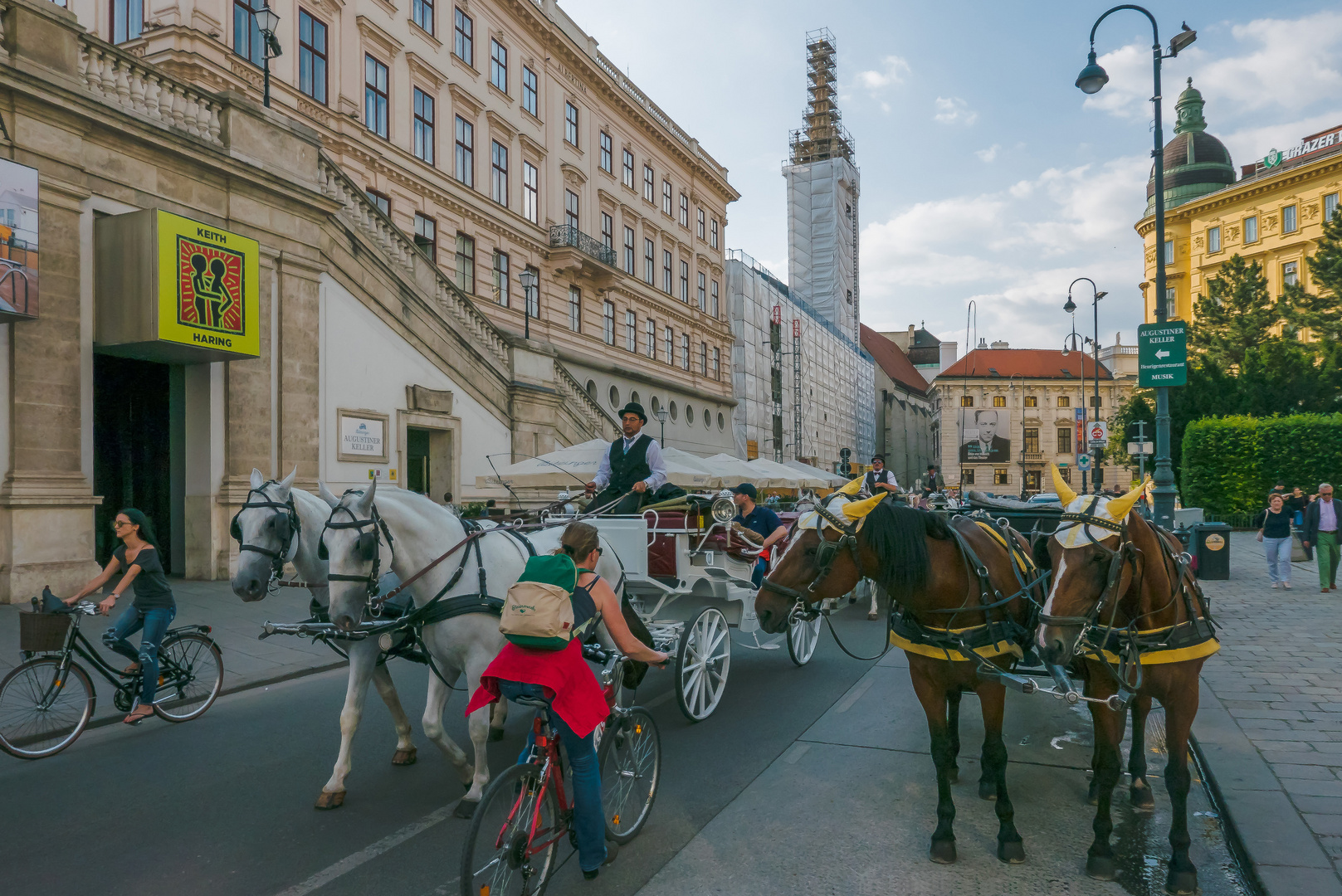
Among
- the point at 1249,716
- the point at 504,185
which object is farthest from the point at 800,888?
the point at 504,185

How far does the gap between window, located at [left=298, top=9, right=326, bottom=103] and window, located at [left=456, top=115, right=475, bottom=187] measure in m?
5.35

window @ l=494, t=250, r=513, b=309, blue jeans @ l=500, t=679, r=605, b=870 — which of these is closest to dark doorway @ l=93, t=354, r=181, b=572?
blue jeans @ l=500, t=679, r=605, b=870

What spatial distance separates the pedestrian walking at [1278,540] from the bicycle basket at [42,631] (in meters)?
17.1

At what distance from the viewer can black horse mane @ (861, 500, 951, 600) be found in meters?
4.67

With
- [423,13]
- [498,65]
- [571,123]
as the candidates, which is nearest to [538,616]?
[423,13]

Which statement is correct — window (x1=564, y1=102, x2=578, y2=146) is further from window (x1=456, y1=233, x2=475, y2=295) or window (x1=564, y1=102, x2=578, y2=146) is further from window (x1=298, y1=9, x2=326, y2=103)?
window (x1=298, y1=9, x2=326, y2=103)

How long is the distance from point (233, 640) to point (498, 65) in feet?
82.6

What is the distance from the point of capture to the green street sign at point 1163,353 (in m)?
14.7

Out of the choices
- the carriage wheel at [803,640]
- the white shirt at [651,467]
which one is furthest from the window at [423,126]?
the carriage wheel at [803,640]

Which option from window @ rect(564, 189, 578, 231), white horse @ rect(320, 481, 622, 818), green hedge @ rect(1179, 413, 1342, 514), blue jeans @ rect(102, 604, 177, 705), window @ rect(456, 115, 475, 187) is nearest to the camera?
white horse @ rect(320, 481, 622, 818)

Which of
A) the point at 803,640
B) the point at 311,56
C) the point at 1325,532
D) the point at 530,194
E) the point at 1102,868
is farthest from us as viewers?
the point at 530,194

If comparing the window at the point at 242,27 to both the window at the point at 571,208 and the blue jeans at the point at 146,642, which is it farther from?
the blue jeans at the point at 146,642

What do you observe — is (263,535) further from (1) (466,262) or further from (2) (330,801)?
(1) (466,262)

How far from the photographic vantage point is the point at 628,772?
4617 millimetres
